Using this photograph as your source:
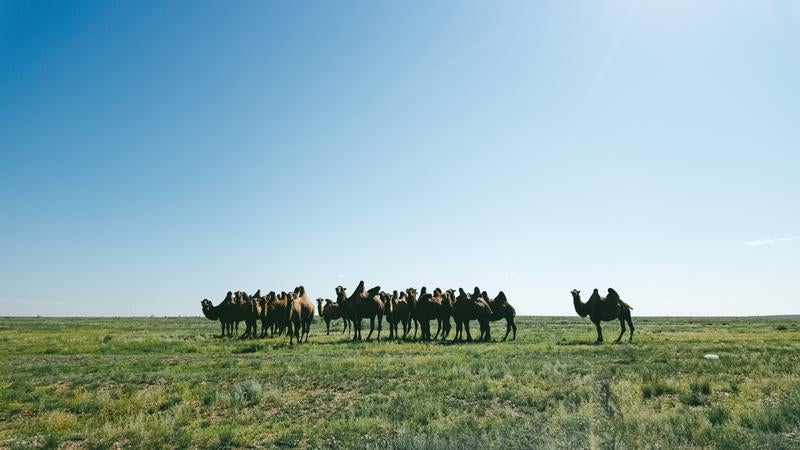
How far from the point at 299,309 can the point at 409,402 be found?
16.5 meters

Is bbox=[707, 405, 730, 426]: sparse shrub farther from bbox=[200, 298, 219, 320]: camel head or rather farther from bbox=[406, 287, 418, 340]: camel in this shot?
bbox=[200, 298, 219, 320]: camel head

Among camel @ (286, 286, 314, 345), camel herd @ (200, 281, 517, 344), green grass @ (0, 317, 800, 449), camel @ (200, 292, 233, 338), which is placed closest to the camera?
green grass @ (0, 317, 800, 449)

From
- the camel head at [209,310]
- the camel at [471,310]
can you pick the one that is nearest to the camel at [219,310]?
the camel head at [209,310]

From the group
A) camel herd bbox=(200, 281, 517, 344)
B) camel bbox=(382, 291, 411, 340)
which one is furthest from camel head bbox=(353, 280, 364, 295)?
camel bbox=(382, 291, 411, 340)

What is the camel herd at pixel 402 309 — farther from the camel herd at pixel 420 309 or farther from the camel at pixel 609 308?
the camel at pixel 609 308

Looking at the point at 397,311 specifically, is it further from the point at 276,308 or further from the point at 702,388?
the point at 702,388

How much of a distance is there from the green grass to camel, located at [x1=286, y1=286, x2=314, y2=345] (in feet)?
23.0

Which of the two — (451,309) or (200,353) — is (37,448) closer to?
(200,353)

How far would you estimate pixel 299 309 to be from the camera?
26.1 meters

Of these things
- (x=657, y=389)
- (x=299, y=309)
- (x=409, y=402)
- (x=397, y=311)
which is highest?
(x=299, y=309)

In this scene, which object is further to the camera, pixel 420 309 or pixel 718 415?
pixel 420 309

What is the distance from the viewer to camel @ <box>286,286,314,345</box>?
25675 millimetres

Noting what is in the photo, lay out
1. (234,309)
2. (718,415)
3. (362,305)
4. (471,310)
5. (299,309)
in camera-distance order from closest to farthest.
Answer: (718,415)
(299,309)
(471,310)
(362,305)
(234,309)

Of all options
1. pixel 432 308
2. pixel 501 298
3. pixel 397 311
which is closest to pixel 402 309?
pixel 397 311
